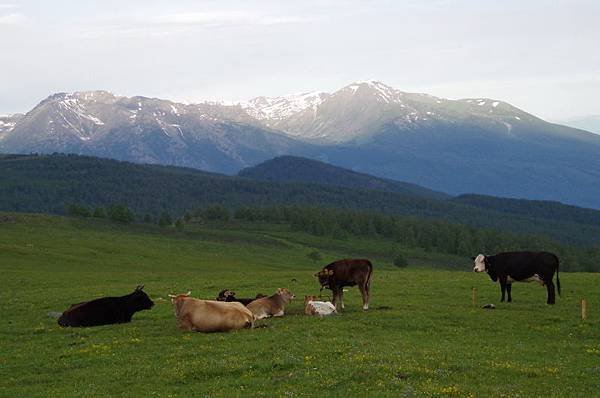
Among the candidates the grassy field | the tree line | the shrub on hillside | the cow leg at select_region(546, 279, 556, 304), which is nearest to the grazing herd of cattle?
the grassy field

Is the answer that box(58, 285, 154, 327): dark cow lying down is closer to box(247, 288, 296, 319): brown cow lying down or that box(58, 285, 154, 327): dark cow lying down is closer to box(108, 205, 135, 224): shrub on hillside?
box(247, 288, 296, 319): brown cow lying down

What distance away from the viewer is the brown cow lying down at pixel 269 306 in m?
26.7

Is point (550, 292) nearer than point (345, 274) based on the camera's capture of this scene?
No

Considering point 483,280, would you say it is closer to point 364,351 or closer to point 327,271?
point 327,271

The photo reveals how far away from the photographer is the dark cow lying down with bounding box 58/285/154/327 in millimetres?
26969

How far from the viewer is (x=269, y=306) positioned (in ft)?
88.7

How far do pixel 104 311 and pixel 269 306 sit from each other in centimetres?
631

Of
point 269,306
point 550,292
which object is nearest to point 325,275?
point 269,306

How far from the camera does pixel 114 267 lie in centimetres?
7506

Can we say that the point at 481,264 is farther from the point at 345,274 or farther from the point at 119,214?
the point at 119,214

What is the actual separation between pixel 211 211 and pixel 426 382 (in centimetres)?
17674

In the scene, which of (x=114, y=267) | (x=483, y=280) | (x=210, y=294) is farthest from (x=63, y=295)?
(x=114, y=267)

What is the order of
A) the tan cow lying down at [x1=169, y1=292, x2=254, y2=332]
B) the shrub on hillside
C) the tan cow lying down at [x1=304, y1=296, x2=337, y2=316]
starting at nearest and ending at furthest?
1. the tan cow lying down at [x1=169, y1=292, x2=254, y2=332]
2. the tan cow lying down at [x1=304, y1=296, x2=337, y2=316]
3. the shrub on hillside

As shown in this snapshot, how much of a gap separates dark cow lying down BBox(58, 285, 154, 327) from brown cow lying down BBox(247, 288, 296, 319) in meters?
4.33
